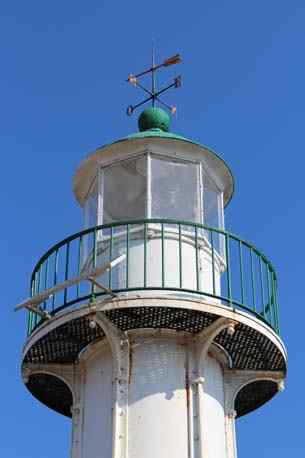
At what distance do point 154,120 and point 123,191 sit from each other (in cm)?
169

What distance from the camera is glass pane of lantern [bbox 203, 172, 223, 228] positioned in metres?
19.3

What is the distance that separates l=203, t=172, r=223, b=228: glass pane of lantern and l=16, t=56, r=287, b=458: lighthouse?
0.08 feet

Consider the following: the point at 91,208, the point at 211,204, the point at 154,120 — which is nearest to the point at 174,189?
the point at 211,204

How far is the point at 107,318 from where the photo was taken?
16.9 meters

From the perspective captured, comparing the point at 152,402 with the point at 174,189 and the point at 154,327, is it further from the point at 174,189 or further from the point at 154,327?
the point at 174,189

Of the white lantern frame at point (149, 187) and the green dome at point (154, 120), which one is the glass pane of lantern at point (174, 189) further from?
the green dome at point (154, 120)

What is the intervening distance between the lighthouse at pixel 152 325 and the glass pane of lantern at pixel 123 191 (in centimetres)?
2

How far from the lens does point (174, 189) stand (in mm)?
18828

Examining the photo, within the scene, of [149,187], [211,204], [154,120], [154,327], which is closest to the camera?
[154,327]

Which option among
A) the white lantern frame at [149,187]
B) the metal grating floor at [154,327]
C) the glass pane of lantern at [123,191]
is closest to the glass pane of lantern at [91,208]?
the white lantern frame at [149,187]

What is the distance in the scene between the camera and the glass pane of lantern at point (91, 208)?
1934 cm

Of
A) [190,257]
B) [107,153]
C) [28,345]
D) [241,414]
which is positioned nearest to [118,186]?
[107,153]

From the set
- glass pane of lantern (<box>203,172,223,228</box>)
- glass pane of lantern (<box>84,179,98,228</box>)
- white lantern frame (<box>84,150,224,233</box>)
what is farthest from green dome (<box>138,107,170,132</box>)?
glass pane of lantern (<box>84,179,98,228</box>)

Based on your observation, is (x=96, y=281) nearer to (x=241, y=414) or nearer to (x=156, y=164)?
(x=156, y=164)
